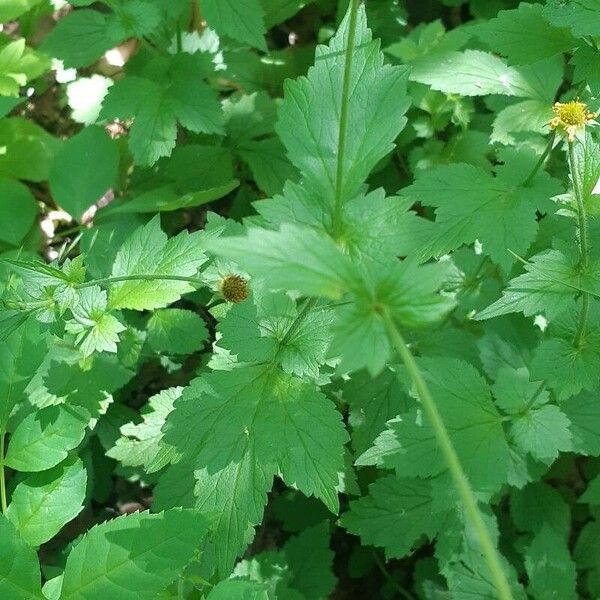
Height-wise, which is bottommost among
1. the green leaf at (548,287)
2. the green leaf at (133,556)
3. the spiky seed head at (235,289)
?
the green leaf at (133,556)

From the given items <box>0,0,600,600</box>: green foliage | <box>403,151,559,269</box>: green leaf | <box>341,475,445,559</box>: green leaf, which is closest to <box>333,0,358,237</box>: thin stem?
<box>0,0,600,600</box>: green foliage

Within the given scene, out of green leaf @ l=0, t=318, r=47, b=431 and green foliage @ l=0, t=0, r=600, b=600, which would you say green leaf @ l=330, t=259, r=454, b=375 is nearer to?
green foliage @ l=0, t=0, r=600, b=600

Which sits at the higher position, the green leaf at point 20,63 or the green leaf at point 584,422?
the green leaf at point 20,63

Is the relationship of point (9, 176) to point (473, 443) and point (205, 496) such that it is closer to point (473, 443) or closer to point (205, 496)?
point (205, 496)

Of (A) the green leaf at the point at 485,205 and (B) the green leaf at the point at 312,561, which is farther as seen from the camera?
(B) the green leaf at the point at 312,561

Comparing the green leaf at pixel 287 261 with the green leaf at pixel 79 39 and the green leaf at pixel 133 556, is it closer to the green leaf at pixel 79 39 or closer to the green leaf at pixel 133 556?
the green leaf at pixel 133 556

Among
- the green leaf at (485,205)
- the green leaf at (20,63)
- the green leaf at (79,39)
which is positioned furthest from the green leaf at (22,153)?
the green leaf at (485,205)
